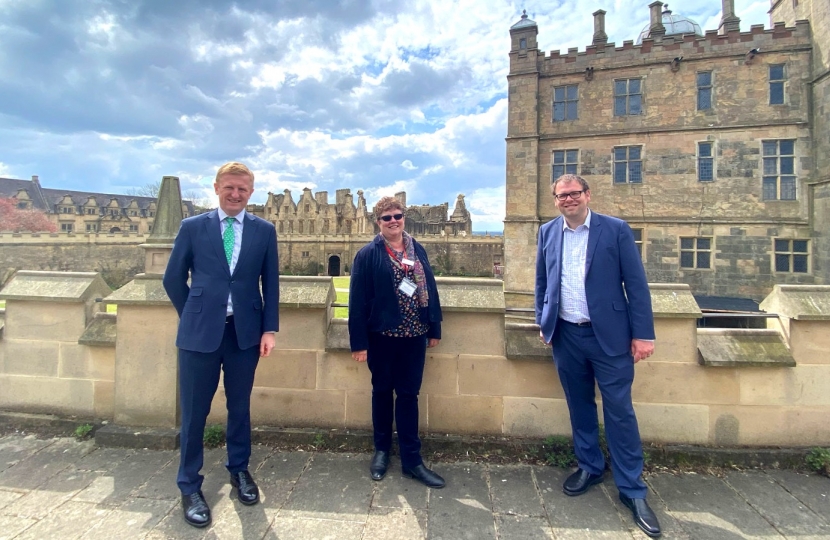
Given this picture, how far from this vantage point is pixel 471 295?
10.7 feet

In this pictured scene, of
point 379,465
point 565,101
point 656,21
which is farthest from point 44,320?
point 656,21

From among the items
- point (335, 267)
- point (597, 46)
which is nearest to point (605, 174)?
point (597, 46)

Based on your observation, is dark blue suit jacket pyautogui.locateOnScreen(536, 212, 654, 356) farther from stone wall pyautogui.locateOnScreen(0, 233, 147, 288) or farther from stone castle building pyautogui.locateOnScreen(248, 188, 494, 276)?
stone wall pyautogui.locateOnScreen(0, 233, 147, 288)

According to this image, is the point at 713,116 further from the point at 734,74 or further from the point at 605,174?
the point at 605,174

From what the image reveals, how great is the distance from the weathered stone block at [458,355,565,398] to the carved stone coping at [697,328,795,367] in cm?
116

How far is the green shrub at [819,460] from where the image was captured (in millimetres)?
2725

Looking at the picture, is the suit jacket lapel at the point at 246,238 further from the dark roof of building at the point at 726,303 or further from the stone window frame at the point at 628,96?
the stone window frame at the point at 628,96

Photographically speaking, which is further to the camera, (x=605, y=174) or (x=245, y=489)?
(x=605, y=174)

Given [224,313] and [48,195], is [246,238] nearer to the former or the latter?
[224,313]

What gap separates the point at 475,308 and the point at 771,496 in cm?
222

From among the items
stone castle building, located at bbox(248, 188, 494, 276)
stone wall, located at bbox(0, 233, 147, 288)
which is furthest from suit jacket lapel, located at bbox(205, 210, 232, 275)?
stone wall, located at bbox(0, 233, 147, 288)

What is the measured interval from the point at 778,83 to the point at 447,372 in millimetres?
19039

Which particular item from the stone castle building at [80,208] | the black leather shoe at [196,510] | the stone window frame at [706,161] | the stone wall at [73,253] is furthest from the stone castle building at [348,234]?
the black leather shoe at [196,510]

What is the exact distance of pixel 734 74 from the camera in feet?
48.5
